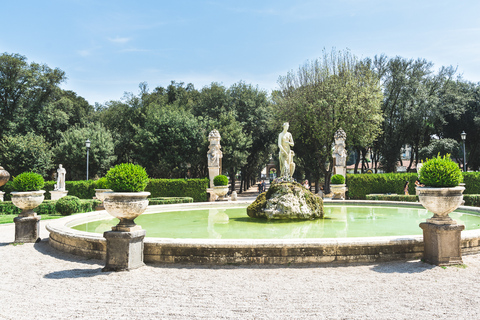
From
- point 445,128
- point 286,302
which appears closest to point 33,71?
point 286,302

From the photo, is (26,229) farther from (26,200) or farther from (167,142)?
(167,142)

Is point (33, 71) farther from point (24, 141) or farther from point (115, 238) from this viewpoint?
point (115, 238)

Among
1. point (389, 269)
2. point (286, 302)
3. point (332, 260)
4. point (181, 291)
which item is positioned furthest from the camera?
point (332, 260)

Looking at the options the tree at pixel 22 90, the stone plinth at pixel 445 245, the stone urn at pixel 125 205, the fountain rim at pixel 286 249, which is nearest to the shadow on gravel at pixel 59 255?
the stone urn at pixel 125 205

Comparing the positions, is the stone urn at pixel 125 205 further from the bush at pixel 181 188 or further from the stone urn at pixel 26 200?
the bush at pixel 181 188

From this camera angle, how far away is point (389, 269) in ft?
19.0

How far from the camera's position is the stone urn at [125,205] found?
19.4 feet

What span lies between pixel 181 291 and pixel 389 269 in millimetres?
3497

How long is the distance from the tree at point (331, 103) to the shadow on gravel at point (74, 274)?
2369cm

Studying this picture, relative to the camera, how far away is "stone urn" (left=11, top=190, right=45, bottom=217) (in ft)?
28.6

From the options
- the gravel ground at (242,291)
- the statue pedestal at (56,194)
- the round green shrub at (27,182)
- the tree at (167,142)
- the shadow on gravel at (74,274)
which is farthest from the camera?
the tree at (167,142)

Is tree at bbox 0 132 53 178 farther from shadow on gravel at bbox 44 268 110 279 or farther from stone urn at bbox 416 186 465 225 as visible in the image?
stone urn at bbox 416 186 465 225

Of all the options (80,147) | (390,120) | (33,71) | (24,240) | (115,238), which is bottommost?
(24,240)

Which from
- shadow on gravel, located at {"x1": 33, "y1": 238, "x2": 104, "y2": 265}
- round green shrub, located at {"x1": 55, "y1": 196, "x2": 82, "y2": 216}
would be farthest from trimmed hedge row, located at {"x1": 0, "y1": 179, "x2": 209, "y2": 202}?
shadow on gravel, located at {"x1": 33, "y1": 238, "x2": 104, "y2": 265}
